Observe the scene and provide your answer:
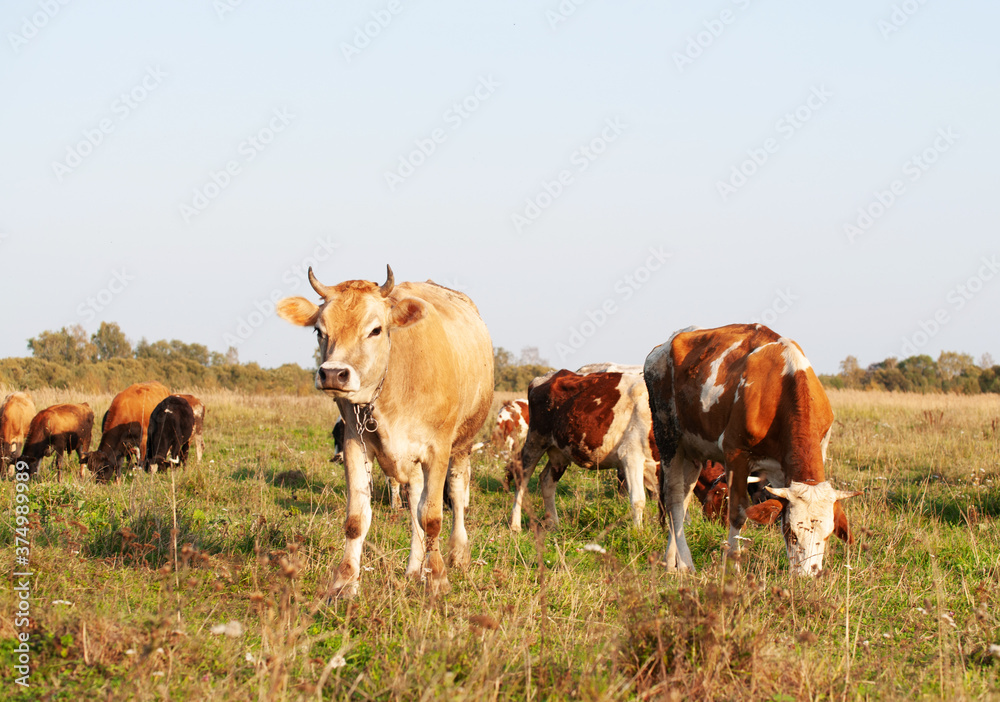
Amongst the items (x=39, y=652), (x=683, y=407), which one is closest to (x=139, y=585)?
(x=39, y=652)

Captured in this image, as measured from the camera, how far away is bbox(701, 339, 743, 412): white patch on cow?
24.0 ft

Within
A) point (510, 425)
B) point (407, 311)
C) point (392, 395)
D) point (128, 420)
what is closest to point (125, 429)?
point (128, 420)

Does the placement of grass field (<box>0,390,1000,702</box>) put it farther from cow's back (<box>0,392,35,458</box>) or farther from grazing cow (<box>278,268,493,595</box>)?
cow's back (<box>0,392,35,458</box>)

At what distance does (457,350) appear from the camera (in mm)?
6652

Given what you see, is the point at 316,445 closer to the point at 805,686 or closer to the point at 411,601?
the point at 411,601

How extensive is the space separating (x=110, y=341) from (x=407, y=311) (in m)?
47.5

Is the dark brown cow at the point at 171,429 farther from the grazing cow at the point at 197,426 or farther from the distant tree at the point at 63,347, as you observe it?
the distant tree at the point at 63,347

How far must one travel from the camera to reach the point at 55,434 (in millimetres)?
13109

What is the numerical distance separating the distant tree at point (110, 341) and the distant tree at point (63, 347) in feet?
1.72

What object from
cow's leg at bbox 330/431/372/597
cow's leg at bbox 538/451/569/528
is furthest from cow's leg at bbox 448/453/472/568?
cow's leg at bbox 538/451/569/528

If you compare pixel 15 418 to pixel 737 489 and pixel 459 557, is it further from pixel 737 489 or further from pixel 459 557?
pixel 737 489

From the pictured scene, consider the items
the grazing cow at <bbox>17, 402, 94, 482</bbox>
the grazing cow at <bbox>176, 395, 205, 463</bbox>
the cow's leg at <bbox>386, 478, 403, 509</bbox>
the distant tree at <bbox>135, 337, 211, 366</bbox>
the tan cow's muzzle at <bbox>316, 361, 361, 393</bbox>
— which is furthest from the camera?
the distant tree at <bbox>135, 337, 211, 366</bbox>

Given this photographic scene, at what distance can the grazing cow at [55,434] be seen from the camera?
1291cm

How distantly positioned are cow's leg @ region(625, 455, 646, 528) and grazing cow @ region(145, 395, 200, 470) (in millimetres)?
6647
